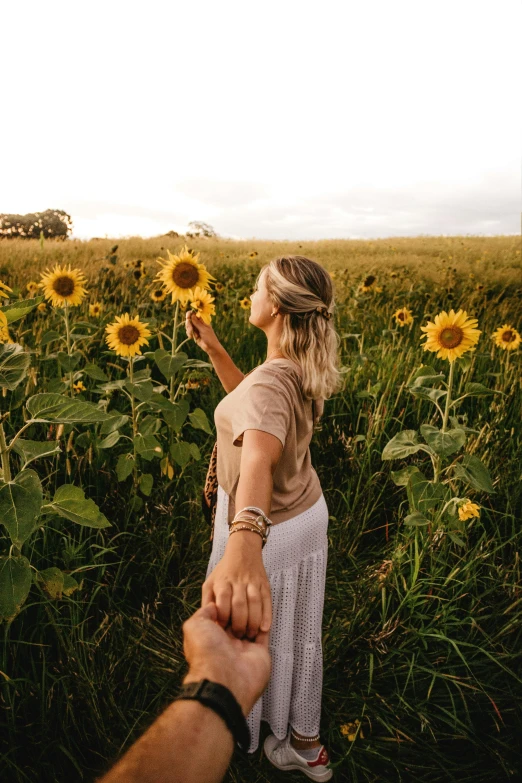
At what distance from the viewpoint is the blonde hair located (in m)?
1.75

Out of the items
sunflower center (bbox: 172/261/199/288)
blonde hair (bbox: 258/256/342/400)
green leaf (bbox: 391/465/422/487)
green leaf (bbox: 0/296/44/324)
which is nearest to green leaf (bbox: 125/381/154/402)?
sunflower center (bbox: 172/261/199/288)

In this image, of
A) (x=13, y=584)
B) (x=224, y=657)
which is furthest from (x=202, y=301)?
(x=224, y=657)

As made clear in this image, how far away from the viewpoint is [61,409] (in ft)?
4.78

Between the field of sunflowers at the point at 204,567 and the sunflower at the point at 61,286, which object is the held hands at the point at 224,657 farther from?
the sunflower at the point at 61,286

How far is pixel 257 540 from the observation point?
97 centimetres

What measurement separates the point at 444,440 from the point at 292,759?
4.35 feet

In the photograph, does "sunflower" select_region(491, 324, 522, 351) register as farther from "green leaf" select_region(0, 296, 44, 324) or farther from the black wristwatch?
the black wristwatch

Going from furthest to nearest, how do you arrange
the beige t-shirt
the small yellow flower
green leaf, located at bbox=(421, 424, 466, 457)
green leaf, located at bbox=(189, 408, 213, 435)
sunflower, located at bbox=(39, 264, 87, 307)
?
sunflower, located at bbox=(39, 264, 87, 307) < green leaf, located at bbox=(189, 408, 213, 435) < green leaf, located at bbox=(421, 424, 466, 457) < the small yellow flower < the beige t-shirt

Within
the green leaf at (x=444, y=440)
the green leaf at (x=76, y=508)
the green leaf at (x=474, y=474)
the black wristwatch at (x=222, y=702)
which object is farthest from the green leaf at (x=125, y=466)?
the black wristwatch at (x=222, y=702)

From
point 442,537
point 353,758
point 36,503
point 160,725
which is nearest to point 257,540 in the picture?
point 160,725

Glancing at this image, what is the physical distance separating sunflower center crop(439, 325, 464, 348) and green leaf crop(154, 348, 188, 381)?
119 centimetres

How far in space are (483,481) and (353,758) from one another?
1.14 meters

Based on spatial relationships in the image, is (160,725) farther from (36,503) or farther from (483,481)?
(483,481)

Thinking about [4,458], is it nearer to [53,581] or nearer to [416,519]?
[53,581]
